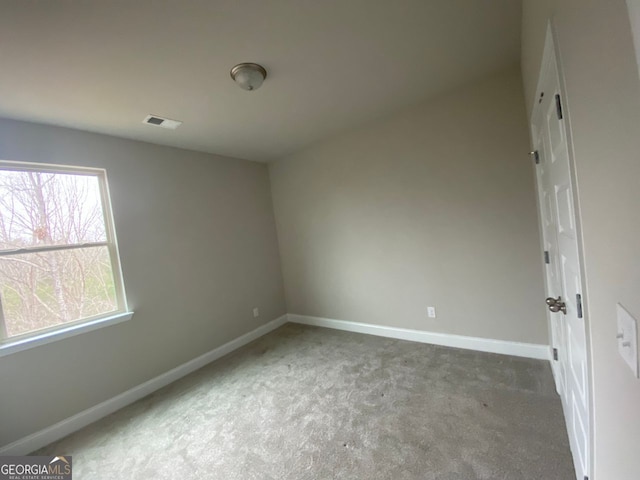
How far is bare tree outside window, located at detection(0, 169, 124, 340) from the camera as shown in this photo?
2160 millimetres

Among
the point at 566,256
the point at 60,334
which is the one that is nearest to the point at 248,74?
the point at 566,256

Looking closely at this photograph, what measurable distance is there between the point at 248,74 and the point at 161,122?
3.65 ft

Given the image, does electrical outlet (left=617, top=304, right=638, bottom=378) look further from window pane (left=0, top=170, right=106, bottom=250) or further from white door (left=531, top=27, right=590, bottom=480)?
window pane (left=0, top=170, right=106, bottom=250)

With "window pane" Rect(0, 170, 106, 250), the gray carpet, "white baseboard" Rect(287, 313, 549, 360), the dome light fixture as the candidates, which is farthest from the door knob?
"window pane" Rect(0, 170, 106, 250)

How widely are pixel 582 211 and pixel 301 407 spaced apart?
88.2 inches

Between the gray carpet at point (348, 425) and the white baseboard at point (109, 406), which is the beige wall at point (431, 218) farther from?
the white baseboard at point (109, 406)

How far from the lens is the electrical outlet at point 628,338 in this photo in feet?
1.77

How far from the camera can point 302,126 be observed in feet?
9.95

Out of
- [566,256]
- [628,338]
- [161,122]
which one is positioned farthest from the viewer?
[161,122]

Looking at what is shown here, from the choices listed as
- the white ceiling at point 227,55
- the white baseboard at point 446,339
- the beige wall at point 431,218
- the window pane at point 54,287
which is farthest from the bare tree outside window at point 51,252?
the white baseboard at point 446,339

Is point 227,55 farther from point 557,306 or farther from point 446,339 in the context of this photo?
point 446,339

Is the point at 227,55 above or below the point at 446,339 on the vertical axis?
above

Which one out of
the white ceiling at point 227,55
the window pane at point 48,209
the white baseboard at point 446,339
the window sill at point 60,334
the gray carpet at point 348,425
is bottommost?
the gray carpet at point 348,425

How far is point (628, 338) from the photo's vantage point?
57 cm
